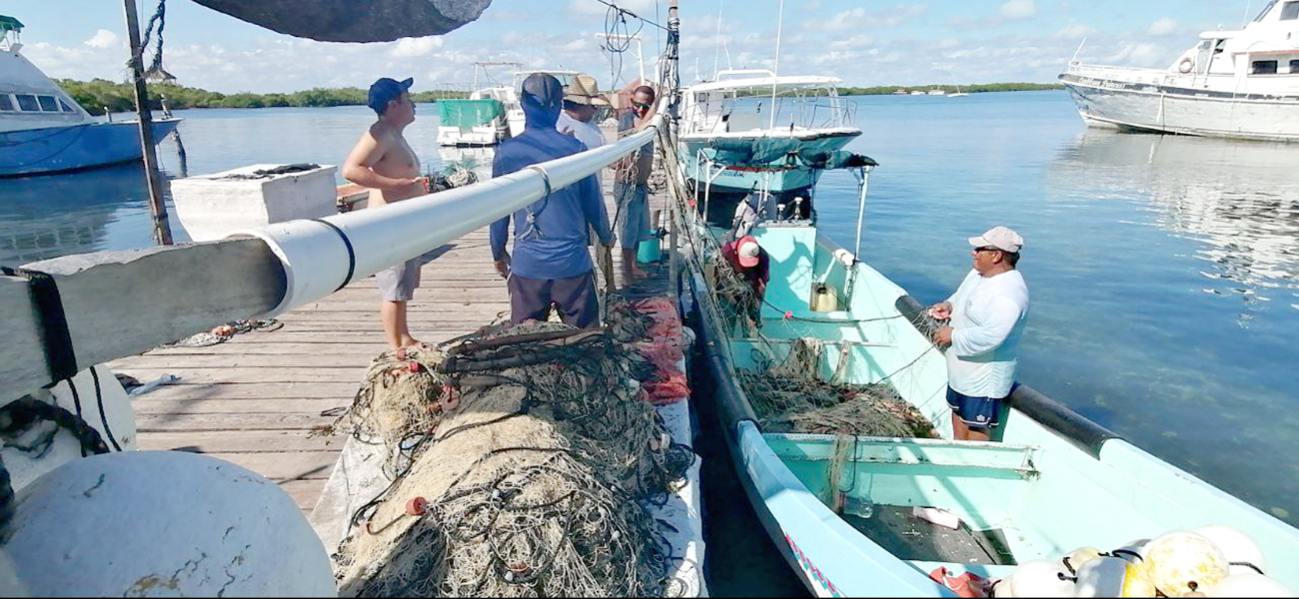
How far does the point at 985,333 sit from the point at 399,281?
3.73m

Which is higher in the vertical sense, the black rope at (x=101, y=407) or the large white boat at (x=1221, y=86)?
the large white boat at (x=1221, y=86)

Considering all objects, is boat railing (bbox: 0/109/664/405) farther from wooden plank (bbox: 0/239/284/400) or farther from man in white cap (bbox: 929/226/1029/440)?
man in white cap (bbox: 929/226/1029/440)

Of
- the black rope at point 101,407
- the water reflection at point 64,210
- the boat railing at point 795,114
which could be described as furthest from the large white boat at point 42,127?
the black rope at point 101,407

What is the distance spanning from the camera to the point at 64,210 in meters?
20.1

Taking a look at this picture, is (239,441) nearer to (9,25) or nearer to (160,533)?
(160,533)

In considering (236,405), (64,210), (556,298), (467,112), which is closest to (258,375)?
(236,405)

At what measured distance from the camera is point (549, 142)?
3615 mm

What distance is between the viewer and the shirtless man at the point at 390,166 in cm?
386

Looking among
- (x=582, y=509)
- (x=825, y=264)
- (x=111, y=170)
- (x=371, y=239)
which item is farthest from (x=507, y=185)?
(x=111, y=170)

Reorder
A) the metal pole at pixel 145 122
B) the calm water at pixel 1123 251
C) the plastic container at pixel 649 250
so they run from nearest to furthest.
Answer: the metal pole at pixel 145 122, the plastic container at pixel 649 250, the calm water at pixel 1123 251

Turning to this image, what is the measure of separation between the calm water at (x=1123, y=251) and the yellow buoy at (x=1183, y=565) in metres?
5.32

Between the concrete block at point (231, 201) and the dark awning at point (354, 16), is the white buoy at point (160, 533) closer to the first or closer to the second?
the dark awning at point (354, 16)

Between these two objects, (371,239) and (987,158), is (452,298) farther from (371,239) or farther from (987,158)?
(987,158)

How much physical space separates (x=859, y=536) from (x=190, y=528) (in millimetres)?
2713
